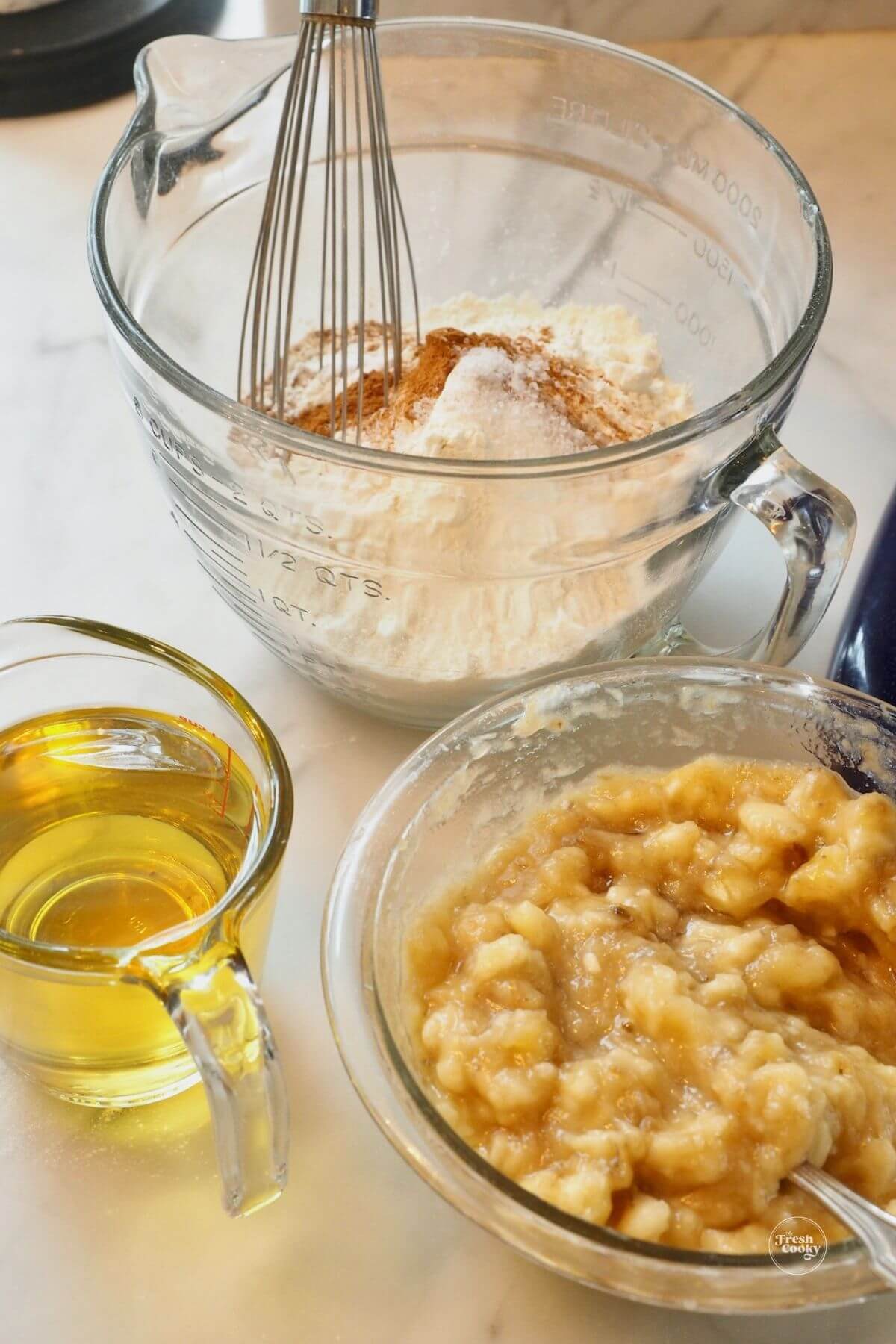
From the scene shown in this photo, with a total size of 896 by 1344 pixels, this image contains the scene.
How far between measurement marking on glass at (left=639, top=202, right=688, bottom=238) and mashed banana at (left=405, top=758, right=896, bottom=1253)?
0.41 metres

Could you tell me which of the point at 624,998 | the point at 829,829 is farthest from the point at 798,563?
the point at 624,998

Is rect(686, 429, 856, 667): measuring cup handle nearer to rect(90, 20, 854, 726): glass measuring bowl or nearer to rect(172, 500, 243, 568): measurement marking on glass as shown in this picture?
rect(90, 20, 854, 726): glass measuring bowl

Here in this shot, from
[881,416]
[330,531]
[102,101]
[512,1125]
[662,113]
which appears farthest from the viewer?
[102,101]

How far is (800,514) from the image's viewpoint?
2.33ft

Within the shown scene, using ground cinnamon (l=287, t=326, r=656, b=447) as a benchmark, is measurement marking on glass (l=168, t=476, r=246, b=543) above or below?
below

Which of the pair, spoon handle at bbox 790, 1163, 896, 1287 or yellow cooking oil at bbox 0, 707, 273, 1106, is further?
yellow cooking oil at bbox 0, 707, 273, 1106

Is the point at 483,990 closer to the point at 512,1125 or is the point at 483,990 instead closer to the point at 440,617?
the point at 512,1125

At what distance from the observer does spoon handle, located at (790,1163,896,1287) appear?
0.51 meters

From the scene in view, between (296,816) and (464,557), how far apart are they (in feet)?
0.64

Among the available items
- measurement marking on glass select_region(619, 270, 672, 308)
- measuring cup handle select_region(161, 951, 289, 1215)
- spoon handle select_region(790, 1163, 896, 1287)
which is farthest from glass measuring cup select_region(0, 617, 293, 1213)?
measurement marking on glass select_region(619, 270, 672, 308)

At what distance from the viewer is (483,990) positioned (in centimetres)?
61

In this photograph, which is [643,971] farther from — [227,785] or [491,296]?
[491,296]

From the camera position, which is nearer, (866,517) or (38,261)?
(866,517)

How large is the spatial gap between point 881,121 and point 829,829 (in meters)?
0.90
